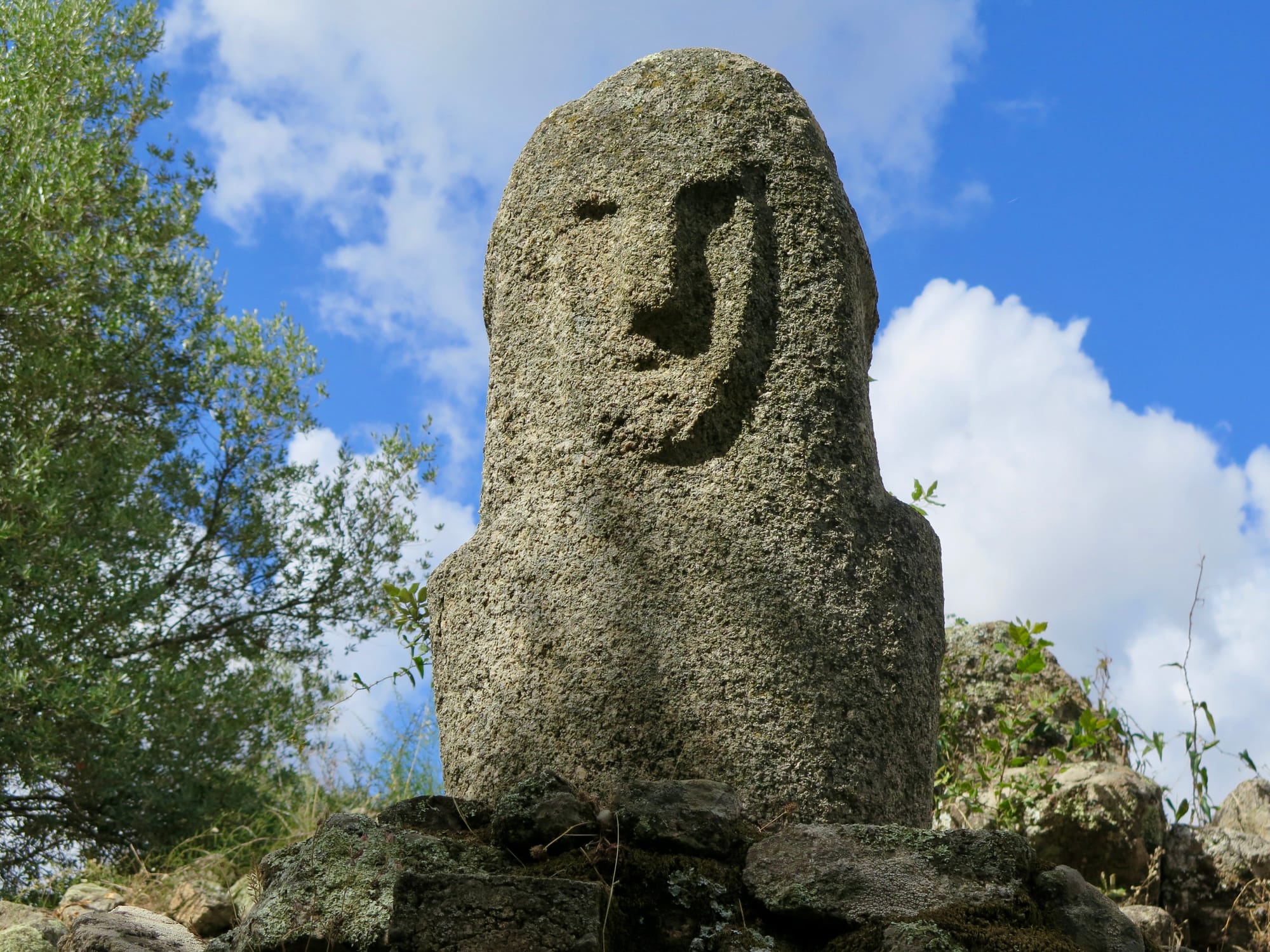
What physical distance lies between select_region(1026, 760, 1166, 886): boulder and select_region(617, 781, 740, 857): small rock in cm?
258

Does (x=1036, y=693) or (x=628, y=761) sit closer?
(x=628, y=761)

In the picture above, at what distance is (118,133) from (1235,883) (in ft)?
29.2

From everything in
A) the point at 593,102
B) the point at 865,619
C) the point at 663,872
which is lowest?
the point at 663,872

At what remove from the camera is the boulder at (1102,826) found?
4570 mm

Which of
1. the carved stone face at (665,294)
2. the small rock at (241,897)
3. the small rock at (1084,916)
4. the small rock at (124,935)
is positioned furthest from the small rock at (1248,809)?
the small rock at (124,935)

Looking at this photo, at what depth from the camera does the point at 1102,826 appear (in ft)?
15.0

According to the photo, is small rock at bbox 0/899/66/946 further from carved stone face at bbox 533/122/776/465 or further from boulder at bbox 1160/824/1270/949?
boulder at bbox 1160/824/1270/949

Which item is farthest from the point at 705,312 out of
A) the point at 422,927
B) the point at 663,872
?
the point at 422,927

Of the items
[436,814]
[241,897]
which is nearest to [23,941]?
[241,897]

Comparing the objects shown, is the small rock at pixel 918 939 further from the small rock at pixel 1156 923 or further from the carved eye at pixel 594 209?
the small rock at pixel 1156 923

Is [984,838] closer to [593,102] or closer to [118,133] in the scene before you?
[593,102]

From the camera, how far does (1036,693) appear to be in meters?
5.64

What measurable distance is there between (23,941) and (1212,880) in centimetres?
424

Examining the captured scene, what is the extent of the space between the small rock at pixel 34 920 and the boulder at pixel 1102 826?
3.55m
